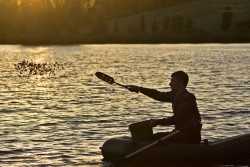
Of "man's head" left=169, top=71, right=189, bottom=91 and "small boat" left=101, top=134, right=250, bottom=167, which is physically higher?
"man's head" left=169, top=71, right=189, bottom=91

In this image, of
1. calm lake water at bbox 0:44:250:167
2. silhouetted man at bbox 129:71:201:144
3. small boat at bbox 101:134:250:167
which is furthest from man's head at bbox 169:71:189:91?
calm lake water at bbox 0:44:250:167

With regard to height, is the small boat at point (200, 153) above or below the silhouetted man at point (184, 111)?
below

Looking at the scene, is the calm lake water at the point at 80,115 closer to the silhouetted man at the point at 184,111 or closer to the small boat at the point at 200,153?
the small boat at the point at 200,153

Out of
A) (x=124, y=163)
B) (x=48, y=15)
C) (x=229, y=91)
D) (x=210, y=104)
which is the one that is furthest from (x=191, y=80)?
(x=48, y=15)

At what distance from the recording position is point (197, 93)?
4044 centimetres

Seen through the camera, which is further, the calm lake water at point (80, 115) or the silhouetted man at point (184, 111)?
the calm lake water at point (80, 115)

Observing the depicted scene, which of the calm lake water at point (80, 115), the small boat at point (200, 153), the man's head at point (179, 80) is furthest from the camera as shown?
the calm lake water at point (80, 115)

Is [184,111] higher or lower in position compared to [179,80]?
lower

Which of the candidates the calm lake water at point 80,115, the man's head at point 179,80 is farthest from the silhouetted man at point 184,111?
the calm lake water at point 80,115

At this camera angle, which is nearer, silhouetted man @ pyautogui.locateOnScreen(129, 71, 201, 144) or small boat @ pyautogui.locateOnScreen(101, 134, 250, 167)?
silhouetted man @ pyautogui.locateOnScreen(129, 71, 201, 144)

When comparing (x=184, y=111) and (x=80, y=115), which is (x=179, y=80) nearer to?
(x=184, y=111)

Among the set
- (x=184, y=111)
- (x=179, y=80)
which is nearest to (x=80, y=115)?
(x=184, y=111)

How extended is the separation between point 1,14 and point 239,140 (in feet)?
563

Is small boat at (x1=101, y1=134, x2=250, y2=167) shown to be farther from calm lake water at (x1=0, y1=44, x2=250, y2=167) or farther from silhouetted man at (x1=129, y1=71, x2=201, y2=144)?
calm lake water at (x1=0, y1=44, x2=250, y2=167)
